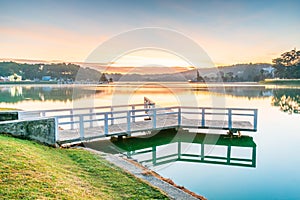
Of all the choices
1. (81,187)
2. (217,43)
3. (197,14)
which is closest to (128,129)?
(81,187)

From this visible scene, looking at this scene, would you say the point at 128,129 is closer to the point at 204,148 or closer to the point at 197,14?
the point at 204,148

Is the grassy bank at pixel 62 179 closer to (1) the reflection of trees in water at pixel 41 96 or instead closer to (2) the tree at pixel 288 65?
(1) the reflection of trees in water at pixel 41 96

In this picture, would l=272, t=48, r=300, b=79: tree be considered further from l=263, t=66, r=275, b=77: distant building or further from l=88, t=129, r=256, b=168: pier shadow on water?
l=88, t=129, r=256, b=168: pier shadow on water

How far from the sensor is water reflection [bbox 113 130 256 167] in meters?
8.70

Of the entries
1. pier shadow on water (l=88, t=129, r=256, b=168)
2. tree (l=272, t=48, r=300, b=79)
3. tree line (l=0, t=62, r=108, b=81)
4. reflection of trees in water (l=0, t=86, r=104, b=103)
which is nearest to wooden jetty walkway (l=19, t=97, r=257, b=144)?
pier shadow on water (l=88, t=129, r=256, b=168)

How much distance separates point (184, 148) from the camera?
1005 centimetres

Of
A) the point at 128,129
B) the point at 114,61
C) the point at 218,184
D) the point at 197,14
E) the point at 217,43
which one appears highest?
the point at 197,14

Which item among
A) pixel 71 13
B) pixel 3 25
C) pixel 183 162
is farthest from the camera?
pixel 3 25

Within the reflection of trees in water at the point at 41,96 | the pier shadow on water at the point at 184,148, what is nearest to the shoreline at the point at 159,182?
the pier shadow on water at the point at 184,148

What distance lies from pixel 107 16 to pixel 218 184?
17.3 m

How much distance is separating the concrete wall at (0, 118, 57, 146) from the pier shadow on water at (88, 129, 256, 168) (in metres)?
2.24

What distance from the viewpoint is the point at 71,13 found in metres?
20.0

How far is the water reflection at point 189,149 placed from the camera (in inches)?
343

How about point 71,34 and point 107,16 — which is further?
point 71,34
